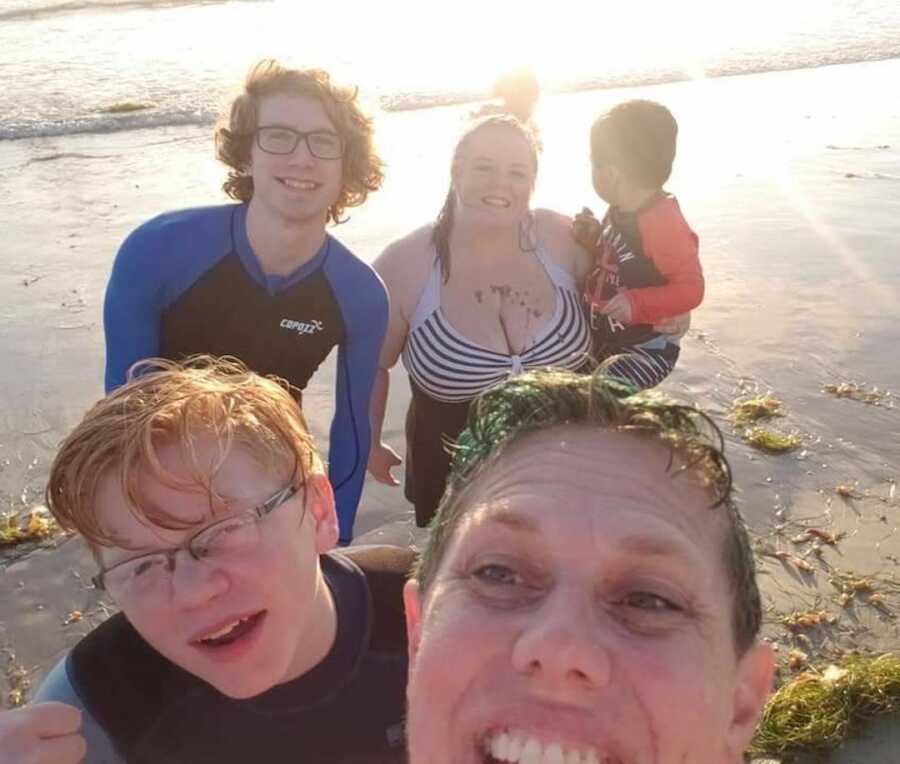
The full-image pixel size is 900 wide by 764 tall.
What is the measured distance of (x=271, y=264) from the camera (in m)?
3.48

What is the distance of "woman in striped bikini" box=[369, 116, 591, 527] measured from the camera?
3.57 metres

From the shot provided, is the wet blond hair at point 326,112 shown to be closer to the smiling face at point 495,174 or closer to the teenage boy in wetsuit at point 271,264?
the teenage boy in wetsuit at point 271,264

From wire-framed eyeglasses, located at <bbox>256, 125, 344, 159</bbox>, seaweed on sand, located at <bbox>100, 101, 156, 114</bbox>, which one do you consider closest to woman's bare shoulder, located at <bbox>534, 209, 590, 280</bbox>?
wire-framed eyeglasses, located at <bbox>256, 125, 344, 159</bbox>

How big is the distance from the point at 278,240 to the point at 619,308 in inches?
56.6

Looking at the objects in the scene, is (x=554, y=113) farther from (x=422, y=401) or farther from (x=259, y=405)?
(x=259, y=405)

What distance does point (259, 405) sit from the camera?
2.26 metres

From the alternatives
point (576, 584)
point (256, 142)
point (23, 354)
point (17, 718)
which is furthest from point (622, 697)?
point (23, 354)

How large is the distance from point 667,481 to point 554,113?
43.1 feet

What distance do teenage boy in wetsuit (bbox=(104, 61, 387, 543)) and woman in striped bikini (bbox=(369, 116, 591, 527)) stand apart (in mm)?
246

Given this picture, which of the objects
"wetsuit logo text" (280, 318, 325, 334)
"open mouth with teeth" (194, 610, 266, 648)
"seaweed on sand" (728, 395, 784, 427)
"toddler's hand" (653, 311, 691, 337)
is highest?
"wetsuit logo text" (280, 318, 325, 334)

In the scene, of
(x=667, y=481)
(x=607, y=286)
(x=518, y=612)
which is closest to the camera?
(x=518, y=612)

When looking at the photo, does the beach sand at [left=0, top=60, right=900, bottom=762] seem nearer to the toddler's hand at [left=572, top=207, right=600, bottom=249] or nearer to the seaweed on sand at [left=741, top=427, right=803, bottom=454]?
the seaweed on sand at [left=741, top=427, right=803, bottom=454]

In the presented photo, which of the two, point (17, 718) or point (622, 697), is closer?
point (622, 697)

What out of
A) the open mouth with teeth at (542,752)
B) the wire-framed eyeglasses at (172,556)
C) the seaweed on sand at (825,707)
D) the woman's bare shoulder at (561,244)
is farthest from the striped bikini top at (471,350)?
the open mouth with teeth at (542,752)
